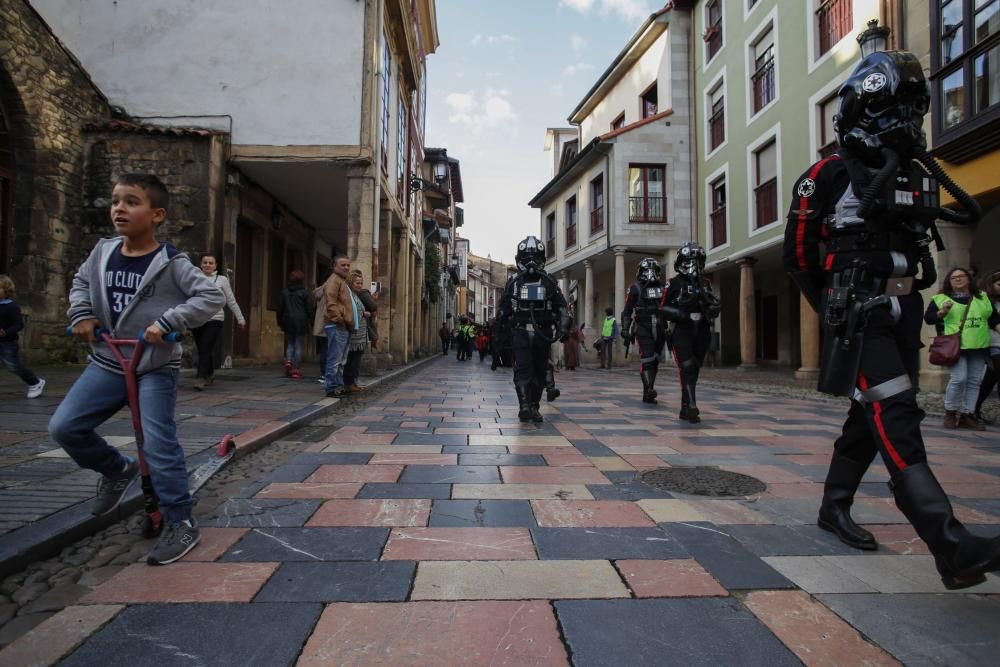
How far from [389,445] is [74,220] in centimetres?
803

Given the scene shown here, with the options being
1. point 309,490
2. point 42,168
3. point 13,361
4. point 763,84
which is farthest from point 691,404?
point 763,84

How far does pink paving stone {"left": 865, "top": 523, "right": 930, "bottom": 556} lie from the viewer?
2.44 m

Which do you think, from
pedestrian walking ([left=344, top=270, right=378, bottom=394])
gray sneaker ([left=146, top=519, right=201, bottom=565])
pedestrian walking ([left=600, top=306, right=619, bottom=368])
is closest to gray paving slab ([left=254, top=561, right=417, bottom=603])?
gray sneaker ([left=146, top=519, right=201, bottom=565])

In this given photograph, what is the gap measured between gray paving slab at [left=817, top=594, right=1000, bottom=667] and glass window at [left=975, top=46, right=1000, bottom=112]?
892 cm

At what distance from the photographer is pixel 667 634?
174 centimetres

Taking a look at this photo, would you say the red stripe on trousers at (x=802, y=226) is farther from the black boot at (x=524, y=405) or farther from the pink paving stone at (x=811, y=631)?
the black boot at (x=524, y=405)

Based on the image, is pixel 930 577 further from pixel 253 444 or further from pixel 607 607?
pixel 253 444

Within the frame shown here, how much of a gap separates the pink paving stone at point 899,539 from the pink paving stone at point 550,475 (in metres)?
1.38

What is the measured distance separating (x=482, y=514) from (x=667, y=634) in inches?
52.3

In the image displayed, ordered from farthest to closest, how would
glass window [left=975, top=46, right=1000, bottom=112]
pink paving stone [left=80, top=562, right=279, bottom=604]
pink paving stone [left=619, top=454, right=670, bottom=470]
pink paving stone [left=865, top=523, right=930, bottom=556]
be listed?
glass window [left=975, top=46, right=1000, bottom=112] → pink paving stone [left=619, top=454, right=670, bottom=470] → pink paving stone [left=865, top=523, right=930, bottom=556] → pink paving stone [left=80, top=562, right=279, bottom=604]

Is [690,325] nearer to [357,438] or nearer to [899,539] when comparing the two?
[357,438]

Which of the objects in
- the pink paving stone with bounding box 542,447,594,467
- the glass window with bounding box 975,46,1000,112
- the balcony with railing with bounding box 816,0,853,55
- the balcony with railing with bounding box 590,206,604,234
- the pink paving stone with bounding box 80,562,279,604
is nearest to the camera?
the pink paving stone with bounding box 80,562,279,604

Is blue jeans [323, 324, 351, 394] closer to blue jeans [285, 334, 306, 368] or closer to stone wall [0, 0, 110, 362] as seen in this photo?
blue jeans [285, 334, 306, 368]

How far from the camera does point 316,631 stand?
1.75 m
